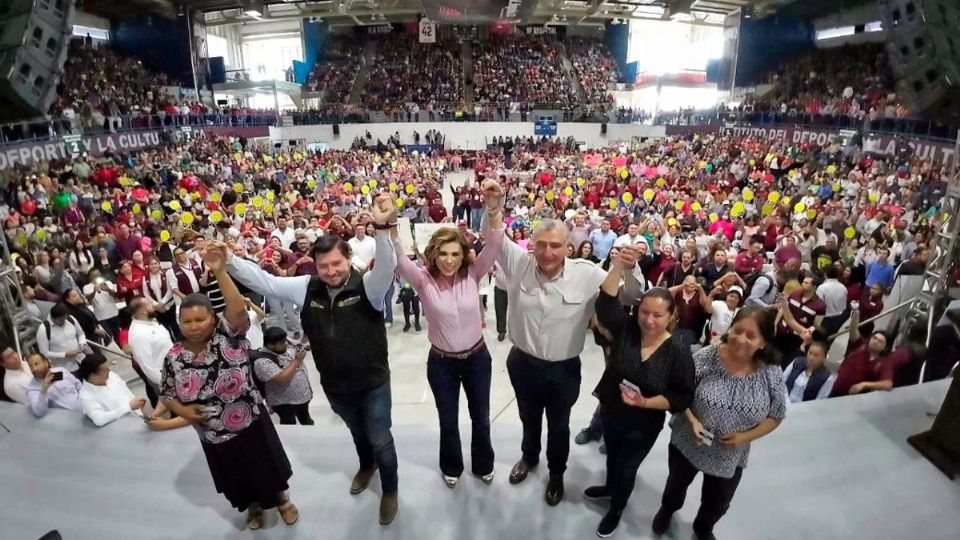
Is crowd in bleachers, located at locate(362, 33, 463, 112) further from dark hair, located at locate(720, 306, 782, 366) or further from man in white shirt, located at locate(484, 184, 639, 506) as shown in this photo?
dark hair, located at locate(720, 306, 782, 366)

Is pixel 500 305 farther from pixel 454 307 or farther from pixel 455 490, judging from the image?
pixel 454 307

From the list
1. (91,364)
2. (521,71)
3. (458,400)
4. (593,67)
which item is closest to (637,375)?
(458,400)

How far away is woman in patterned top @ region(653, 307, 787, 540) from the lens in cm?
203

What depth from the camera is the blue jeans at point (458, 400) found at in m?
2.56

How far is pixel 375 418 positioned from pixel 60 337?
11.9 feet

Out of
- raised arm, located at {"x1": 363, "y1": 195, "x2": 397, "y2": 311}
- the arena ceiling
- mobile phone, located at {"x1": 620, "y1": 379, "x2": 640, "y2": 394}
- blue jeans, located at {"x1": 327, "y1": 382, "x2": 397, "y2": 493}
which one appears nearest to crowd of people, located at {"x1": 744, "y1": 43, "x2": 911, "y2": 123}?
the arena ceiling

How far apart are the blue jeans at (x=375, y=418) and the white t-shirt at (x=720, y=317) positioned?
3.24 metres

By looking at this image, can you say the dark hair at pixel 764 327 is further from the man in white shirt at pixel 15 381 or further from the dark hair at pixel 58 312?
the dark hair at pixel 58 312

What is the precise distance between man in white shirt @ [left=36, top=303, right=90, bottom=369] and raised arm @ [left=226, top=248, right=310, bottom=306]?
10.5ft

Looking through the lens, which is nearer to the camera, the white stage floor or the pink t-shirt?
the pink t-shirt

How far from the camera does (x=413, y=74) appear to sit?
96.2ft

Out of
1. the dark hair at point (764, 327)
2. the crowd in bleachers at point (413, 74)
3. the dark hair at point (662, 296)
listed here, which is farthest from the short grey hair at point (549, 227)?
the crowd in bleachers at point (413, 74)

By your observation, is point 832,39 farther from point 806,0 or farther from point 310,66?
point 310,66

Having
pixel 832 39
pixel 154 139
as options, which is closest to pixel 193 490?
pixel 154 139
